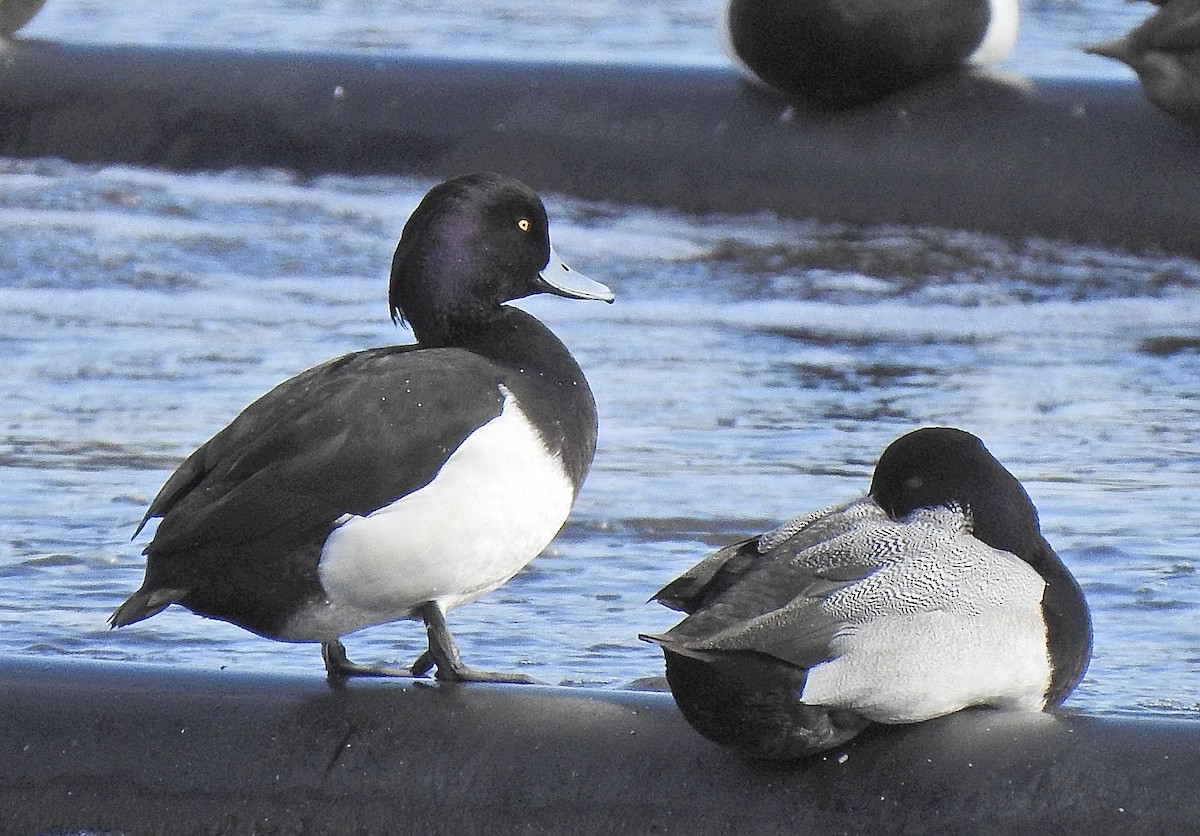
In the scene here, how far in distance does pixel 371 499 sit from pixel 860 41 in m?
4.55

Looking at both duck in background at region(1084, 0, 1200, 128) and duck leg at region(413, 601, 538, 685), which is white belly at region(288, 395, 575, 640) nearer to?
duck leg at region(413, 601, 538, 685)

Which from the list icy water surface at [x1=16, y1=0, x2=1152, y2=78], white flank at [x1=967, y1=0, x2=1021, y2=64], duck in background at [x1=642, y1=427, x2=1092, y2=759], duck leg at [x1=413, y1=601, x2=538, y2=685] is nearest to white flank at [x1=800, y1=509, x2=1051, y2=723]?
duck in background at [x1=642, y1=427, x2=1092, y2=759]

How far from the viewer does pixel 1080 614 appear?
102 inches

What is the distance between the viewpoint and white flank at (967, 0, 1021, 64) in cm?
716

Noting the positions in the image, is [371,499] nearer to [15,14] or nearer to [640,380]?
[640,380]

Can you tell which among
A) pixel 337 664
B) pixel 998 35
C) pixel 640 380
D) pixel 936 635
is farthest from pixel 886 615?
pixel 998 35

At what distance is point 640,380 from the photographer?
5.19m

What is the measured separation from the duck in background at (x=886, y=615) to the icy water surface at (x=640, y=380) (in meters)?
0.58

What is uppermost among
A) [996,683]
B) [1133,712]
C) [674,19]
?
[996,683]

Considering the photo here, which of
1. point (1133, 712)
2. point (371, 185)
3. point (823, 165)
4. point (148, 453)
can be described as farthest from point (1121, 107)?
point (1133, 712)

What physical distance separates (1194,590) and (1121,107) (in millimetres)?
3745

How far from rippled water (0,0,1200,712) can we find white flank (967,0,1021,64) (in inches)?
23.7

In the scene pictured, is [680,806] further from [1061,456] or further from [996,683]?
[1061,456]

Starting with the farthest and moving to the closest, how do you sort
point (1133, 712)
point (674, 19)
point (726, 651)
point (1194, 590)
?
point (674, 19) < point (1194, 590) < point (1133, 712) < point (726, 651)
